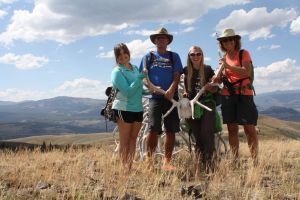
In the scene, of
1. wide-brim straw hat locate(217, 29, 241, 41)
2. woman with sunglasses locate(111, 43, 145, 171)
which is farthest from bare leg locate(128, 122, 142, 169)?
wide-brim straw hat locate(217, 29, 241, 41)

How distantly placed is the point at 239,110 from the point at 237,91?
34 cm

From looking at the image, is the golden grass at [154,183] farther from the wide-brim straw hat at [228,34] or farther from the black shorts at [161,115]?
the wide-brim straw hat at [228,34]

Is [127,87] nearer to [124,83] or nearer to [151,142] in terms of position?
[124,83]

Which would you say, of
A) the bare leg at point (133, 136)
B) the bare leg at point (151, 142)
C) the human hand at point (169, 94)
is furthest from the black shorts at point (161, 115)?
the bare leg at point (133, 136)

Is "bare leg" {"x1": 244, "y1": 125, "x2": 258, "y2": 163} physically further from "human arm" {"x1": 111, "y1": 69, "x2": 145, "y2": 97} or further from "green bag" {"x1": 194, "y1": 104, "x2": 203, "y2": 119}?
"human arm" {"x1": 111, "y1": 69, "x2": 145, "y2": 97}

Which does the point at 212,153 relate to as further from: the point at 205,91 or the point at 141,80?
the point at 141,80

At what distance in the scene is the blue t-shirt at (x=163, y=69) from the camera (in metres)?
7.22

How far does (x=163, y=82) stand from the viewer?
7254 millimetres

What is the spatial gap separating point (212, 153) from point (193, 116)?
29.4 inches

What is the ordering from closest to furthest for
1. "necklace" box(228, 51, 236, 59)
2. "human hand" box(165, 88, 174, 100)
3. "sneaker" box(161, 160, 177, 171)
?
"sneaker" box(161, 160, 177, 171) < "human hand" box(165, 88, 174, 100) < "necklace" box(228, 51, 236, 59)

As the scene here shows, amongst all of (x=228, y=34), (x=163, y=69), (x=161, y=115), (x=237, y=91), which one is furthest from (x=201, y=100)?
(x=228, y=34)

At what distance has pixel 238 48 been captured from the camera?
728 centimetres

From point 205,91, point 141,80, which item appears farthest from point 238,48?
point 141,80

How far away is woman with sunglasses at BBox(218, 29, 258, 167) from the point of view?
711 centimetres
